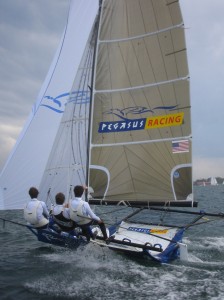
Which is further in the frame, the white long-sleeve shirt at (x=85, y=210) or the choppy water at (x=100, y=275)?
the white long-sleeve shirt at (x=85, y=210)

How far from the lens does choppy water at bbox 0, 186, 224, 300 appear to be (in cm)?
648

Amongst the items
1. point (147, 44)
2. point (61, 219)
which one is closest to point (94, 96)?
point (147, 44)

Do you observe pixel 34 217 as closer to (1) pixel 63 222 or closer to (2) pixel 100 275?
(1) pixel 63 222

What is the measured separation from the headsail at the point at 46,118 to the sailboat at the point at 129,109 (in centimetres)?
4

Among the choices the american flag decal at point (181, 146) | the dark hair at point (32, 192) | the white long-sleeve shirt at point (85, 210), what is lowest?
the white long-sleeve shirt at point (85, 210)

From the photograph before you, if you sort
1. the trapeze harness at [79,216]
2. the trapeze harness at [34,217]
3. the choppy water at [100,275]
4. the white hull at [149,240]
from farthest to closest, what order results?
the trapeze harness at [34,217]
the white hull at [149,240]
the trapeze harness at [79,216]
the choppy water at [100,275]

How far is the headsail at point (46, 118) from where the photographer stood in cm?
859

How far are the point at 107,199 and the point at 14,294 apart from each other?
4.02 meters

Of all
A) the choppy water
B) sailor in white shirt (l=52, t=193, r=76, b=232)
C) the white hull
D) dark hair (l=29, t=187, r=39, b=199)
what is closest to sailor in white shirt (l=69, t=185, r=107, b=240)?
sailor in white shirt (l=52, t=193, r=76, b=232)

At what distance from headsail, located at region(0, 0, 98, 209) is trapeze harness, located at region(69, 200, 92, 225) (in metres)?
1.43

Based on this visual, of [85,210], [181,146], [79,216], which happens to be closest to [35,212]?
[79,216]

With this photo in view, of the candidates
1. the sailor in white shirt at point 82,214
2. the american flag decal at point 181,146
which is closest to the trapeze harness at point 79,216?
the sailor in white shirt at point 82,214

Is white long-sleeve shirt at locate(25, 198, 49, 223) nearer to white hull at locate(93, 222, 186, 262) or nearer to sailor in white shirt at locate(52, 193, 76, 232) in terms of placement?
sailor in white shirt at locate(52, 193, 76, 232)

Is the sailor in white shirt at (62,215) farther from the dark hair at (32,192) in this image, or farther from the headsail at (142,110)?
the headsail at (142,110)
